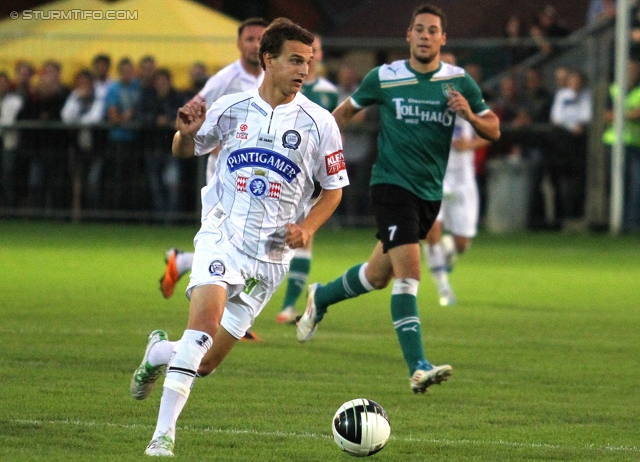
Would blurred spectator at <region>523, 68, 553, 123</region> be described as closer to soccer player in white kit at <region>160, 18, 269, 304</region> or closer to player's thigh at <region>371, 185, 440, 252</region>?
soccer player in white kit at <region>160, 18, 269, 304</region>

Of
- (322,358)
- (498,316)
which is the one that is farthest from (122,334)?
(498,316)

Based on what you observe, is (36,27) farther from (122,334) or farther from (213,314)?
(213,314)

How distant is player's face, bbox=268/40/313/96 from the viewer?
6312 mm

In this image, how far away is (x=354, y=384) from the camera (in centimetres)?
792

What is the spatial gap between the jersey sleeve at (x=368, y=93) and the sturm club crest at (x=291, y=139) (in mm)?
2374

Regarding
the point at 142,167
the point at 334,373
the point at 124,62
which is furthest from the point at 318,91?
the point at 142,167

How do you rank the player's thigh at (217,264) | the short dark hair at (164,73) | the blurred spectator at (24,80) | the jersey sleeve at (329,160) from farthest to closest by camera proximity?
the blurred spectator at (24,80), the short dark hair at (164,73), the jersey sleeve at (329,160), the player's thigh at (217,264)

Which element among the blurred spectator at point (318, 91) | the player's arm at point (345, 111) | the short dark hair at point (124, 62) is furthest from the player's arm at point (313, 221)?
the short dark hair at point (124, 62)

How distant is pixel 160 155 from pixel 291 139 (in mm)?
15075

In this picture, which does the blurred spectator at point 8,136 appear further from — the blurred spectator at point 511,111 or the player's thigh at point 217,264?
the player's thigh at point 217,264

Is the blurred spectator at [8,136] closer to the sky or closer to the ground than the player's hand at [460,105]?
closer to the ground

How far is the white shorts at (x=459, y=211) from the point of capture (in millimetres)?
13961

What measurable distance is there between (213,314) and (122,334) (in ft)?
13.4

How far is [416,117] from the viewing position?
872 cm
